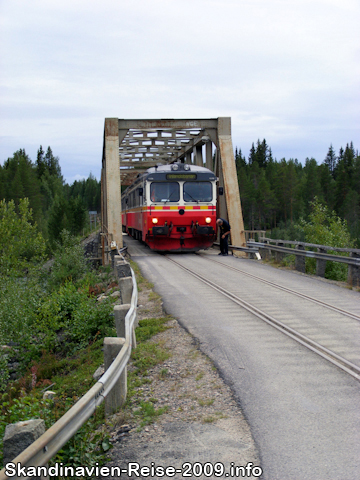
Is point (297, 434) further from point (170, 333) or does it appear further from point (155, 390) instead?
point (170, 333)

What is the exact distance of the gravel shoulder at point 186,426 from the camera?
3.72 meters

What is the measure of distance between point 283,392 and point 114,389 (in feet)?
6.06

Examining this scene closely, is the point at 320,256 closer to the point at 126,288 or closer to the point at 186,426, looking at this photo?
the point at 126,288

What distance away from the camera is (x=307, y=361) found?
238 inches

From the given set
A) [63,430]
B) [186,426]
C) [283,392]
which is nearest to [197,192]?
[283,392]

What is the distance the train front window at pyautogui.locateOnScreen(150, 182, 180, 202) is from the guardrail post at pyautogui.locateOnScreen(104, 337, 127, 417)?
50.8 feet

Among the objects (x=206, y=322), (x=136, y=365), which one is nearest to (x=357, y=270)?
(x=206, y=322)

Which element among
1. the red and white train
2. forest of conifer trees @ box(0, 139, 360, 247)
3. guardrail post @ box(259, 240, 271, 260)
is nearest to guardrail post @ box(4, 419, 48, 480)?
guardrail post @ box(259, 240, 271, 260)

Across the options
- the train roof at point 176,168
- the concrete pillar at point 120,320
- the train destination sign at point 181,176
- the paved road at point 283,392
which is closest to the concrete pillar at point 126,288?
the paved road at point 283,392

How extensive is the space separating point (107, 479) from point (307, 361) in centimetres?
338

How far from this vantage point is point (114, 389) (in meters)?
4.72

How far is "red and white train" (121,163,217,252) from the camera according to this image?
65.7 feet

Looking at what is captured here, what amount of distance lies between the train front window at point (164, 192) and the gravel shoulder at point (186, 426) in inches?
560

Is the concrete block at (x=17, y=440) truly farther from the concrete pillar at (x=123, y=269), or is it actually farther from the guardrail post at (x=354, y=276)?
the guardrail post at (x=354, y=276)
